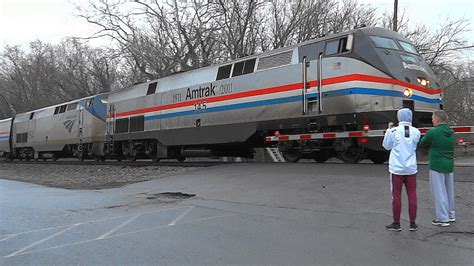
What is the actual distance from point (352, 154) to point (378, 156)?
849 mm

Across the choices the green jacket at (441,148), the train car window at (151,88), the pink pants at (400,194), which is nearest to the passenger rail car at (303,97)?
the train car window at (151,88)

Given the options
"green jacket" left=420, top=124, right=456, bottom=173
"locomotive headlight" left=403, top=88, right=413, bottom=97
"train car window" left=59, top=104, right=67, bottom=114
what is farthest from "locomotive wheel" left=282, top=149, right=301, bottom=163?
"train car window" left=59, top=104, right=67, bottom=114

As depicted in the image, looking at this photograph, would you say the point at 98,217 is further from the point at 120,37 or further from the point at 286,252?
the point at 120,37

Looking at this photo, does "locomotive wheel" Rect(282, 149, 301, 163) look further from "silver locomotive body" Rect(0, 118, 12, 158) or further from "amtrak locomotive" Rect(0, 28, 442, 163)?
"silver locomotive body" Rect(0, 118, 12, 158)

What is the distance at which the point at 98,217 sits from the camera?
895cm

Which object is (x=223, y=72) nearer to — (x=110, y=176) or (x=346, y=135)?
(x=346, y=135)

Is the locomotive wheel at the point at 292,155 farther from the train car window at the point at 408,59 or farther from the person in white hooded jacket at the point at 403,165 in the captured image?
the person in white hooded jacket at the point at 403,165

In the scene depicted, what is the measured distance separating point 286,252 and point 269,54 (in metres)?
10.8

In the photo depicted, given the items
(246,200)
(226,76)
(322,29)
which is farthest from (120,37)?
(246,200)

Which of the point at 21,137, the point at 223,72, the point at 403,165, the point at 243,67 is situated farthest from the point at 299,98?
the point at 21,137

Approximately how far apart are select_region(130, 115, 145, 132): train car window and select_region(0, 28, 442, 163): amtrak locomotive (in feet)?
0.49

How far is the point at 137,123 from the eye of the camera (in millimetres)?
22141

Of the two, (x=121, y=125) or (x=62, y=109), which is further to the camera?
(x=62, y=109)

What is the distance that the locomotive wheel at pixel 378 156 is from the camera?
14211 millimetres
